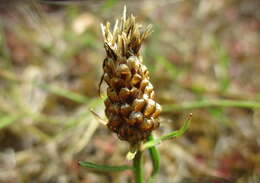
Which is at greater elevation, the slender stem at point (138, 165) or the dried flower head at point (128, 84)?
the dried flower head at point (128, 84)

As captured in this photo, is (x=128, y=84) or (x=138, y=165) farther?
(x=138, y=165)

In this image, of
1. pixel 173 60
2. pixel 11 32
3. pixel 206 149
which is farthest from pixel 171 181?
pixel 11 32

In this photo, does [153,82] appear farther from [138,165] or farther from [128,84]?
[128,84]

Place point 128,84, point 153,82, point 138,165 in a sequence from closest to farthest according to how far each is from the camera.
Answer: point 128,84, point 138,165, point 153,82

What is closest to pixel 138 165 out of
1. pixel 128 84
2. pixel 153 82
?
pixel 128 84

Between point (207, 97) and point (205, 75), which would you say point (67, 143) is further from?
point (205, 75)

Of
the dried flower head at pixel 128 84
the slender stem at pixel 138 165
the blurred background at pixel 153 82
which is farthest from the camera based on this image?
the blurred background at pixel 153 82
